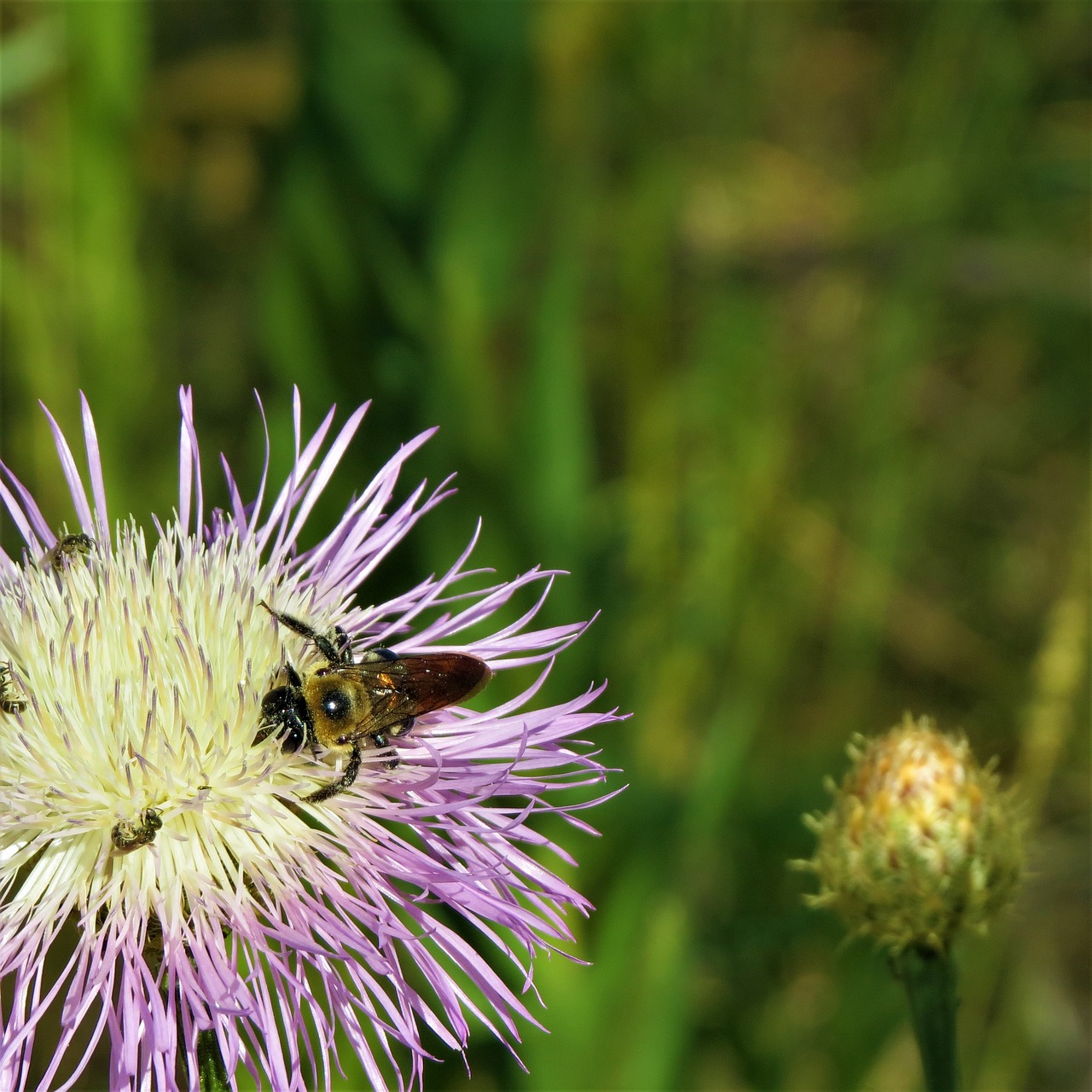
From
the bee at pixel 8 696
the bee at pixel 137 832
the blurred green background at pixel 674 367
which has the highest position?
the blurred green background at pixel 674 367

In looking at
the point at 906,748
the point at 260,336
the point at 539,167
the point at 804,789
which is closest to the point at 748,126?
the point at 539,167

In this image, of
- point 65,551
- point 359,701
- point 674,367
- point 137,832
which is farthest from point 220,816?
point 674,367

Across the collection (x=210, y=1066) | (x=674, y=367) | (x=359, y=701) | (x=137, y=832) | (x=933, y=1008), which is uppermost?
(x=674, y=367)

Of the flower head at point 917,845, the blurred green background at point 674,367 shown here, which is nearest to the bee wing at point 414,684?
the flower head at point 917,845

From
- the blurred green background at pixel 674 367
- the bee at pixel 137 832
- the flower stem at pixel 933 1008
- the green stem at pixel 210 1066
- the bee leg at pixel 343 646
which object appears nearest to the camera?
the green stem at pixel 210 1066

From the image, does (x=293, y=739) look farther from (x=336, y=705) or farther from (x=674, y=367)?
(x=674, y=367)

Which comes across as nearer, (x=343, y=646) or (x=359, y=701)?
(x=359, y=701)

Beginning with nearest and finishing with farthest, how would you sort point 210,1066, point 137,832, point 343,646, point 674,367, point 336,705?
1. point 210,1066
2. point 137,832
3. point 336,705
4. point 343,646
5. point 674,367

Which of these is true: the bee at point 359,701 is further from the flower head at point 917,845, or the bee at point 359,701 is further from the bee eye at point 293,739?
the flower head at point 917,845
